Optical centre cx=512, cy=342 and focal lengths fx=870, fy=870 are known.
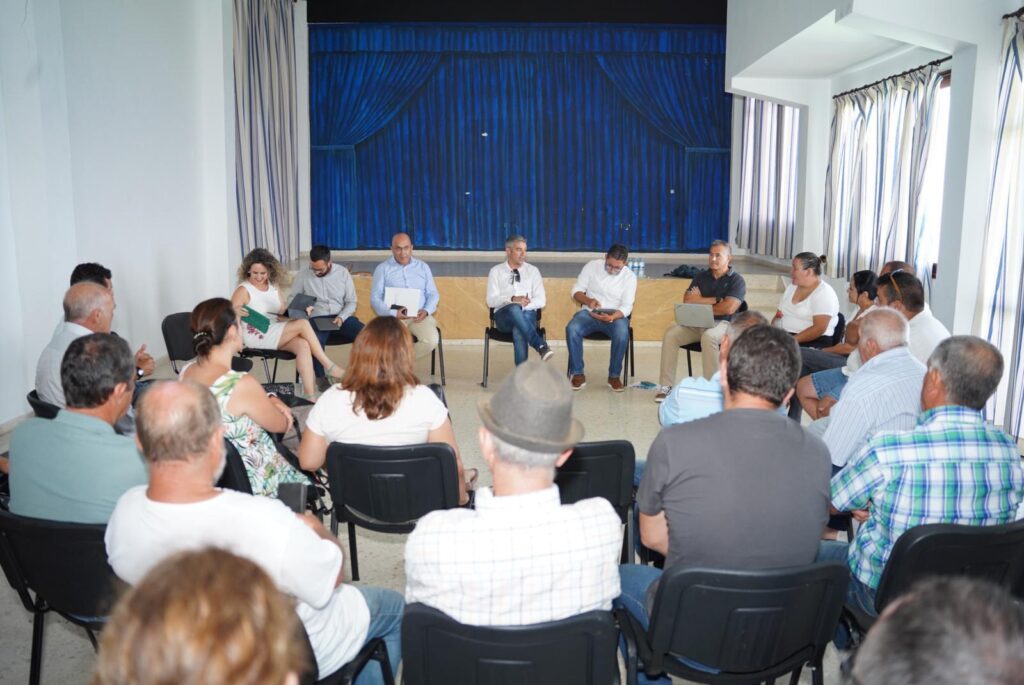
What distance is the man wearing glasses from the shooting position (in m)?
6.51

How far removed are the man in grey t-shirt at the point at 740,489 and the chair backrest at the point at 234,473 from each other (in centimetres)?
130

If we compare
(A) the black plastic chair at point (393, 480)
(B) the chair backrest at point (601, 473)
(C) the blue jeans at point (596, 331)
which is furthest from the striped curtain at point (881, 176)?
(A) the black plastic chair at point (393, 480)

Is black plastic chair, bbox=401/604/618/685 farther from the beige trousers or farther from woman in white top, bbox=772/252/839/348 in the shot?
the beige trousers

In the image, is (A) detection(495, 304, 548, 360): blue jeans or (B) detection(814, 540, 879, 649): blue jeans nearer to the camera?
(B) detection(814, 540, 879, 649): blue jeans

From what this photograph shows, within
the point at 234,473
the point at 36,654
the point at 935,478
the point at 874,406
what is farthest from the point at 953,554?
the point at 36,654

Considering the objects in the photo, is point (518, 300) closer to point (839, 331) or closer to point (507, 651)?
point (839, 331)

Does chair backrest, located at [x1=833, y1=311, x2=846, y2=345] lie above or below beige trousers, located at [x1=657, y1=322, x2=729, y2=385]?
above

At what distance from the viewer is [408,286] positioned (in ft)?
22.6

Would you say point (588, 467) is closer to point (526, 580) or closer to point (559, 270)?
point (526, 580)

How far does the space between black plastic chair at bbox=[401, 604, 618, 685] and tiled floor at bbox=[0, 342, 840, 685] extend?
0.58 m

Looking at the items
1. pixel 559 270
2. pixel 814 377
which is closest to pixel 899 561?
pixel 814 377

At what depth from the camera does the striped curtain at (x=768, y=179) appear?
1050 centimetres

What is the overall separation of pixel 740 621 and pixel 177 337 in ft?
14.2

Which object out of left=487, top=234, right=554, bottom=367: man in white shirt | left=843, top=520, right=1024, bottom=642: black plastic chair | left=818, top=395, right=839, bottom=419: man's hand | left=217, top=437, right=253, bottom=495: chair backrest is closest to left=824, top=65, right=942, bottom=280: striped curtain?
left=487, top=234, right=554, bottom=367: man in white shirt
